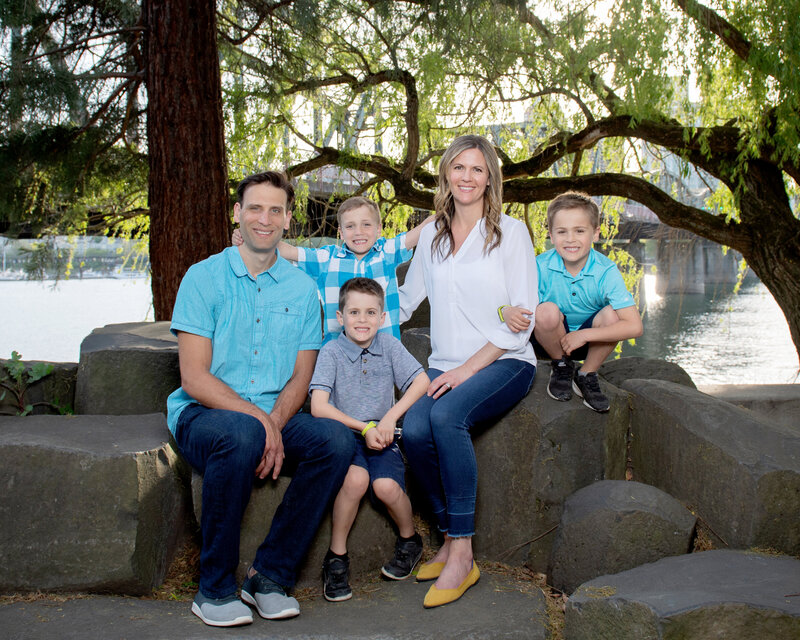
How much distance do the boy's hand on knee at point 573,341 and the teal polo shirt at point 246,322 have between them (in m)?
0.95

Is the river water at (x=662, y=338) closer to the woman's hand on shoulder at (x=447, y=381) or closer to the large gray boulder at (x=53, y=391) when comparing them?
the large gray boulder at (x=53, y=391)

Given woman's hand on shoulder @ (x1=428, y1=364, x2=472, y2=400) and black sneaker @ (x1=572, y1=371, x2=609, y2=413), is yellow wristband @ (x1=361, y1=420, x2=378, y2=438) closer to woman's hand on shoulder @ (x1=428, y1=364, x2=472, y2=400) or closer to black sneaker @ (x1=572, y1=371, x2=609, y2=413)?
woman's hand on shoulder @ (x1=428, y1=364, x2=472, y2=400)

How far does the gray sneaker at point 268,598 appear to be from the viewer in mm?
2262

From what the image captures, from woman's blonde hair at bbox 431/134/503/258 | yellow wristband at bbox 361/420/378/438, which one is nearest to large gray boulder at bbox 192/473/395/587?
yellow wristband at bbox 361/420/378/438

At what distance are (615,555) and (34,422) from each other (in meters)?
2.19

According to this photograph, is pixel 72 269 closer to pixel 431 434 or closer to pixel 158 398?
pixel 158 398

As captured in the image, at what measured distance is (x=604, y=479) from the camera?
2.87 metres

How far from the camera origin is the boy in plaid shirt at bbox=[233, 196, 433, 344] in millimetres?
2885

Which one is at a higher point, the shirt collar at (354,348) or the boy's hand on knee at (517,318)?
the boy's hand on knee at (517,318)

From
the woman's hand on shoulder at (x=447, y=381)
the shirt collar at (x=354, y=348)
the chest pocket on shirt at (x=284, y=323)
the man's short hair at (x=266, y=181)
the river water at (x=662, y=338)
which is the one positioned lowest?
the river water at (x=662, y=338)

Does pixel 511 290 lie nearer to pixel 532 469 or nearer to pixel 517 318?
pixel 517 318

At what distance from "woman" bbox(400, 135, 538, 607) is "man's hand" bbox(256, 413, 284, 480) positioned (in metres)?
0.42

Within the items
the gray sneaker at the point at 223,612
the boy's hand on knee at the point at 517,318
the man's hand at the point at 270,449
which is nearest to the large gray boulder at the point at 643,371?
the boy's hand on knee at the point at 517,318

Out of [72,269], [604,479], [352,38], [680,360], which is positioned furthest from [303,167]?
[680,360]
